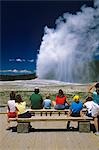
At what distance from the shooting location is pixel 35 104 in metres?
12.8

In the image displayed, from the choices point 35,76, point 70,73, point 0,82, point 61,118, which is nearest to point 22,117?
point 61,118

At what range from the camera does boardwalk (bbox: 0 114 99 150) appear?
8617 millimetres

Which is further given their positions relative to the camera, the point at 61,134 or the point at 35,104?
the point at 35,104

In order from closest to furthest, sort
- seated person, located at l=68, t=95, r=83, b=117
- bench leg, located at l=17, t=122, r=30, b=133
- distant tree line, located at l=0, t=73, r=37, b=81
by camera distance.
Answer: bench leg, located at l=17, t=122, r=30, b=133, seated person, located at l=68, t=95, r=83, b=117, distant tree line, located at l=0, t=73, r=37, b=81

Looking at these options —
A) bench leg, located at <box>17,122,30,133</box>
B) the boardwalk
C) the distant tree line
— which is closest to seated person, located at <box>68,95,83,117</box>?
the boardwalk

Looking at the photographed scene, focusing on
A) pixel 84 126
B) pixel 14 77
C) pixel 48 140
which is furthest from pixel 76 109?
pixel 14 77

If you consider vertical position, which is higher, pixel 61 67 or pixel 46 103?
pixel 61 67

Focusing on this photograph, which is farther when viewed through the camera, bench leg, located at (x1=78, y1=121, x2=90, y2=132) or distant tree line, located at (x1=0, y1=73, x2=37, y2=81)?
distant tree line, located at (x1=0, y1=73, x2=37, y2=81)

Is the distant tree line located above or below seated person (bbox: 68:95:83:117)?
above

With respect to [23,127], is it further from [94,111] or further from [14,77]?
[14,77]

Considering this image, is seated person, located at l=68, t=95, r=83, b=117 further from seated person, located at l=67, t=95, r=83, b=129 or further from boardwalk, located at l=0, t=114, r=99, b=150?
boardwalk, located at l=0, t=114, r=99, b=150

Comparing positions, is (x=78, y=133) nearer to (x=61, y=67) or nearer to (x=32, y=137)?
(x=32, y=137)

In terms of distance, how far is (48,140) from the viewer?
951 centimetres

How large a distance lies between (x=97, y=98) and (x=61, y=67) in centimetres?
4420
